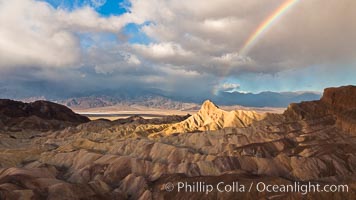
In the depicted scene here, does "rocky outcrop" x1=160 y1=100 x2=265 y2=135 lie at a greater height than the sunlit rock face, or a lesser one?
greater

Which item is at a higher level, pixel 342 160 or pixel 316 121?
pixel 316 121

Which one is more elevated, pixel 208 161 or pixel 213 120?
pixel 213 120

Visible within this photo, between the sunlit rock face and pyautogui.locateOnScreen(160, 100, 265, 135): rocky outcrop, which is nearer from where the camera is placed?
the sunlit rock face

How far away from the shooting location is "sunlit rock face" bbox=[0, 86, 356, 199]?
185ft

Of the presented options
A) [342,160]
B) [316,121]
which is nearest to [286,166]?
[342,160]

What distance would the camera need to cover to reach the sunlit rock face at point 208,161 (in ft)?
185

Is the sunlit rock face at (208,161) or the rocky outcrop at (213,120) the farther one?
the rocky outcrop at (213,120)

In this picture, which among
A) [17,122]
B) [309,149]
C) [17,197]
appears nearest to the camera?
[17,197]

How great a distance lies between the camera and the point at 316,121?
4102 inches

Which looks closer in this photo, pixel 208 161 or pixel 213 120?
pixel 208 161

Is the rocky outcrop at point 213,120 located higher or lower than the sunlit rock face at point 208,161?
higher

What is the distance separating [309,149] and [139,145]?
38.2 metres

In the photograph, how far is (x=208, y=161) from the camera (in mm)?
72750

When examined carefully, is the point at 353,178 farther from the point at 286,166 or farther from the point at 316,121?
the point at 316,121
